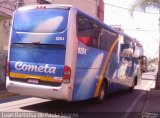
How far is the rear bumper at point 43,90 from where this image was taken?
10672 millimetres

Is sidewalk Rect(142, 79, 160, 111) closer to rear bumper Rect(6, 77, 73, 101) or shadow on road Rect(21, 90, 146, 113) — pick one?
shadow on road Rect(21, 90, 146, 113)

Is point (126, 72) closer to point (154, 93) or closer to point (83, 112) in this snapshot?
point (154, 93)

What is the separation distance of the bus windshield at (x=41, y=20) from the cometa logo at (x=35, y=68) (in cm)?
114

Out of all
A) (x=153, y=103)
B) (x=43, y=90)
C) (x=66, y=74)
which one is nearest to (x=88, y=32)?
(x=66, y=74)

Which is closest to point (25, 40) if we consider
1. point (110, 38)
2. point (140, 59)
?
point (110, 38)

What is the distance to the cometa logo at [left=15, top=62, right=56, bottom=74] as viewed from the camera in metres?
10.9

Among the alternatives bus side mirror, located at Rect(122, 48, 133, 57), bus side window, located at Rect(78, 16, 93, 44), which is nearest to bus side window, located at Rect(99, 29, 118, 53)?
bus side window, located at Rect(78, 16, 93, 44)

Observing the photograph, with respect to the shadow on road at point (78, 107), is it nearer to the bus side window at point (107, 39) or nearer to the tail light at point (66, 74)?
the tail light at point (66, 74)

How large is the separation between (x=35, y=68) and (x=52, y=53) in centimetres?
76

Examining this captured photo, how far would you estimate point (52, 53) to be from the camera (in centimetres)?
1102

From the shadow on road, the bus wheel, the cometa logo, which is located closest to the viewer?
the cometa logo

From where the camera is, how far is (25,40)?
A: 11383mm

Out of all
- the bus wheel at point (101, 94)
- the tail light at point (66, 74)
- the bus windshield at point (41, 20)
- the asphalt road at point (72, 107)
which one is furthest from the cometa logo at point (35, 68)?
the bus wheel at point (101, 94)

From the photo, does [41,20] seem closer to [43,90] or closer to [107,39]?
[43,90]
